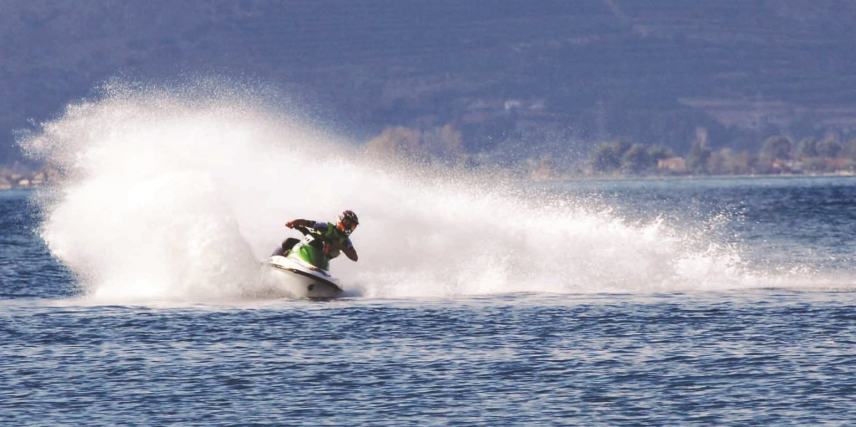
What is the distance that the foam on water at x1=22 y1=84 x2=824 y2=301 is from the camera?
1722 inches

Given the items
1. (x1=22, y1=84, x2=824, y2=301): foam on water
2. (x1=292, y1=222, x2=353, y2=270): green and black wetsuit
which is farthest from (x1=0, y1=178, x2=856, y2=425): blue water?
(x1=22, y1=84, x2=824, y2=301): foam on water

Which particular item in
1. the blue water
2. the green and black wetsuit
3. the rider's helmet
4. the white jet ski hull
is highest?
the rider's helmet

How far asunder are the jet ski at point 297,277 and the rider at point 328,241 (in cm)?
15

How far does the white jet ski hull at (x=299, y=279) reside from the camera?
A: 1625 inches

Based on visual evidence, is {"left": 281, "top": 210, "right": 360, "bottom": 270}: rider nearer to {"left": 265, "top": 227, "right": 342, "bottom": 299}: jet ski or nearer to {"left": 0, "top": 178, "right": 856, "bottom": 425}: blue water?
{"left": 265, "top": 227, "right": 342, "bottom": 299}: jet ski

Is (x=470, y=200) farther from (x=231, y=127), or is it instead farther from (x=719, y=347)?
(x=719, y=347)

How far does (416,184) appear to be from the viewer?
4950 cm

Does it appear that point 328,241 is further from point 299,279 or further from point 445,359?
point 445,359

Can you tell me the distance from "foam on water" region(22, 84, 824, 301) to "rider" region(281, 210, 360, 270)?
2.23 meters

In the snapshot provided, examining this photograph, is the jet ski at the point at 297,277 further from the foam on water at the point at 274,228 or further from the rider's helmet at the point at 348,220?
the foam on water at the point at 274,228

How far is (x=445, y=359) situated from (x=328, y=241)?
8929 millimetres

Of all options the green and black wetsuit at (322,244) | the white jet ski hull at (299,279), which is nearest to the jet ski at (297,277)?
the white jet ski hull at (299,279)

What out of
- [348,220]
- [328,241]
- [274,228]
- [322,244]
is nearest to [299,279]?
[322,244]

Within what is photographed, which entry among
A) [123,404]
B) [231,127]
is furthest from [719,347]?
[231,127]
